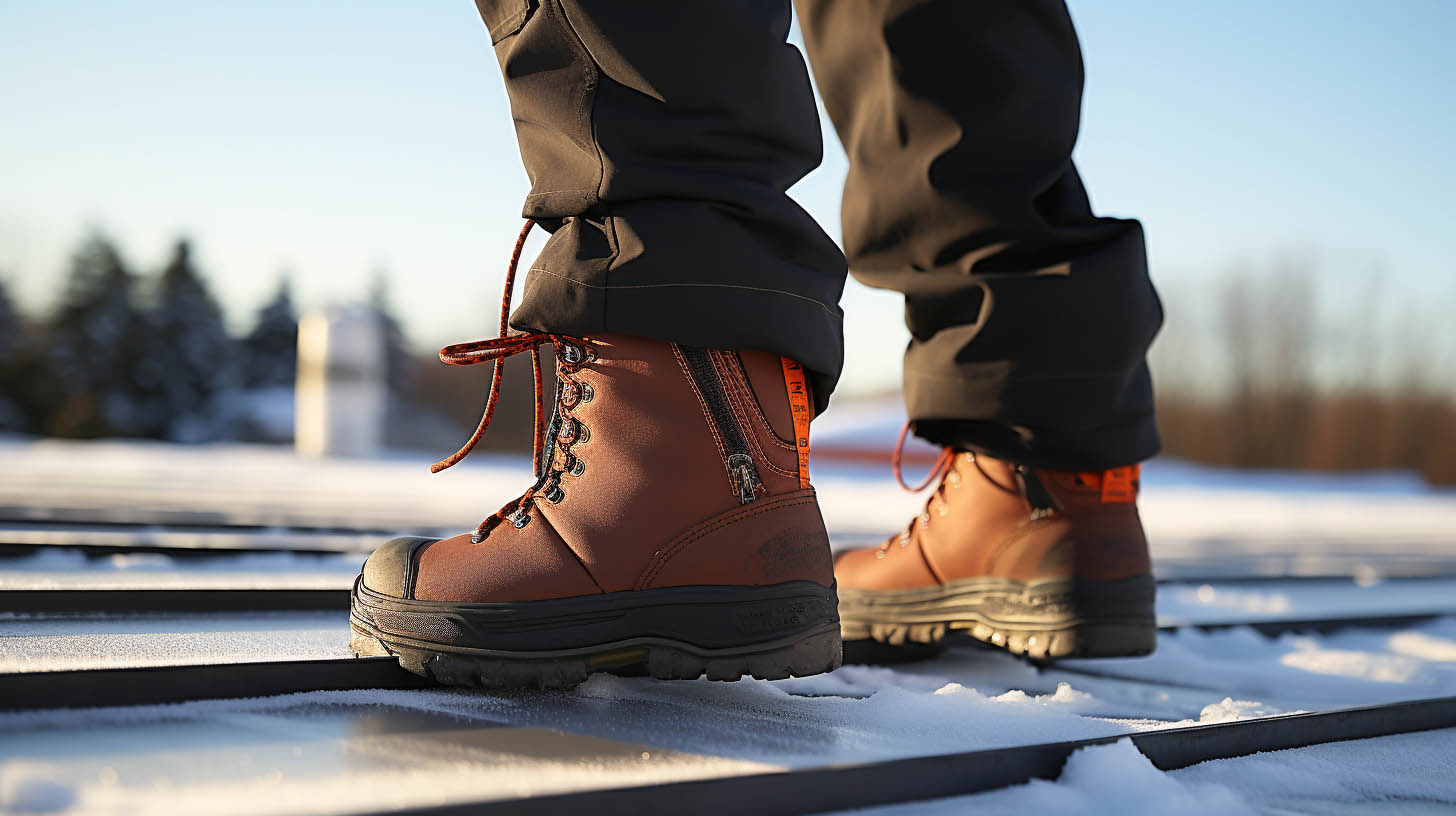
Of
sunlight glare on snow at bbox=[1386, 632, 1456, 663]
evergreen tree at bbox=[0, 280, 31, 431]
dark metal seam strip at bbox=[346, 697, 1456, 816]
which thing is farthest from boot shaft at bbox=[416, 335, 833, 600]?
evergreen tree at bbox=[0, 280, 31, 431]

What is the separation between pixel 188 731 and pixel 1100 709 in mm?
770

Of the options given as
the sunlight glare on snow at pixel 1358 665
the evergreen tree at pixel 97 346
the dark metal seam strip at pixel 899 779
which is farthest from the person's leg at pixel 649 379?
the evergreen tree at pixel 97 346

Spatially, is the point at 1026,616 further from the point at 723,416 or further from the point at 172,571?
the point at 172,571

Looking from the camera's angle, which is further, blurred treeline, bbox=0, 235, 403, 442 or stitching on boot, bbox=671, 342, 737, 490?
blurred treeline, bbox=0, 235, 403, 442

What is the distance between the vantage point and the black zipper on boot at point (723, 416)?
2.95ft

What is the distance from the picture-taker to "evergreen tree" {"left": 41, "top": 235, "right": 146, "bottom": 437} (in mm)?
17500

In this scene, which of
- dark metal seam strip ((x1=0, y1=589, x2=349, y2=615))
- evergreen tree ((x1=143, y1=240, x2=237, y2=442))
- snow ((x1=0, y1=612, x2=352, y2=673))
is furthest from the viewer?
evergreen tree ((x1=143, y1=240, x2=237, y2=442))

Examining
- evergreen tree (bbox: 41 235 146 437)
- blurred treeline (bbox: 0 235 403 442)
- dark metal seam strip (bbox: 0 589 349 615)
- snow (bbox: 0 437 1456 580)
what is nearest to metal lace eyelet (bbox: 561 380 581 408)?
dark metal seam strip (bbox: 0 589 349 615)

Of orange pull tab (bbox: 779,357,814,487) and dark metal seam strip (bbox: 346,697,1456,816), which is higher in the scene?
orange pull tab (bbox: 779,357,814,487)

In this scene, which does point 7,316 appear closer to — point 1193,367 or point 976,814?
point 1193,367

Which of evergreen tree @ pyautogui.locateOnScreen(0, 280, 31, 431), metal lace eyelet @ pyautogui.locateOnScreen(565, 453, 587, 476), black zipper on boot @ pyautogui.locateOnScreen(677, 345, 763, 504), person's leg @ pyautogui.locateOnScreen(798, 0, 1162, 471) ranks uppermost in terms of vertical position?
person's leg @ pyautogui.locateOnScreen(798, 0, 1162, 471)

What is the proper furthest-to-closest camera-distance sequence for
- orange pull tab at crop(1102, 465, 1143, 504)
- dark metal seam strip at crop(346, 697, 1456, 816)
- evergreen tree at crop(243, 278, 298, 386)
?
evergreen tree at crop(243, 278, 298, 386) < orange pull tab at crop(1102, 465, 1143, 504) < dark metal seam strip at crop(346, 697, 1456, 816)

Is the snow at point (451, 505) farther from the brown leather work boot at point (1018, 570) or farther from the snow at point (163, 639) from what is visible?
the brown leather work boot at point (1018, 570)

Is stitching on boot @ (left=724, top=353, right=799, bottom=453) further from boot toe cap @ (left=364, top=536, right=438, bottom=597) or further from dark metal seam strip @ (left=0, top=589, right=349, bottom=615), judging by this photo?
dark metal seam strip @ (left=0, top=589, right=349, bottom=615)
